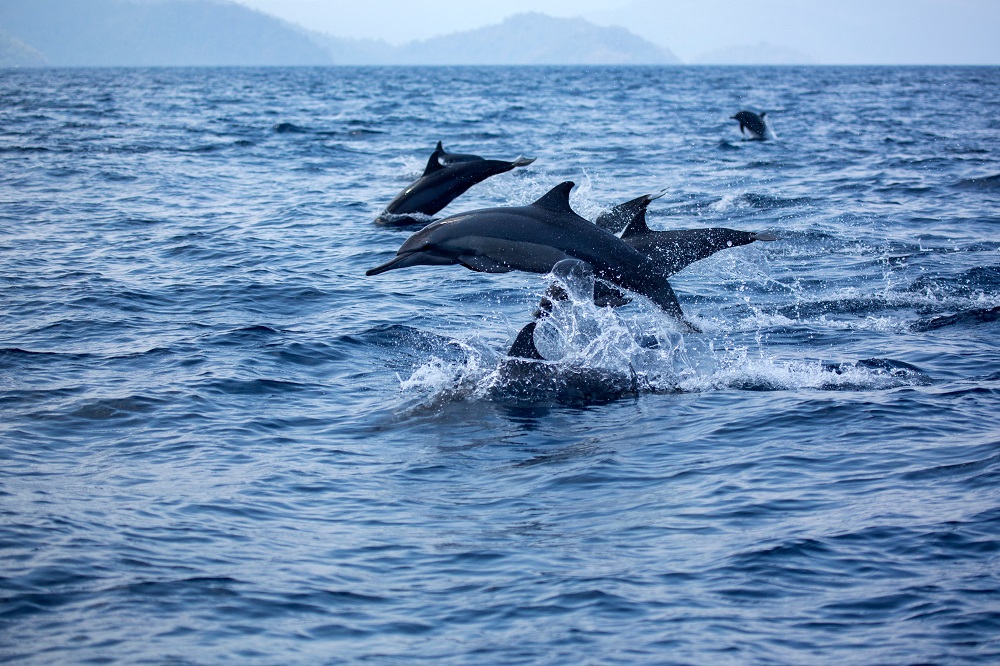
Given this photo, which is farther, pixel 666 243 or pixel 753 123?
pixel 753 123

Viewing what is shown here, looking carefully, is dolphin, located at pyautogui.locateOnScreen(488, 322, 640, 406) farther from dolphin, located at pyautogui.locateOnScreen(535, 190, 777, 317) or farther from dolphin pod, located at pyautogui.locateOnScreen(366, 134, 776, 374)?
dolphin, located at pyautogui.locateOnScreen(535, 190, 777, 317)

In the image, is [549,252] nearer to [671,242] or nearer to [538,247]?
[538,247]

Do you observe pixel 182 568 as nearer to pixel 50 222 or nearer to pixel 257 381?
pixel 257 381

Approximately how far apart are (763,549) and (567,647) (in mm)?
1690

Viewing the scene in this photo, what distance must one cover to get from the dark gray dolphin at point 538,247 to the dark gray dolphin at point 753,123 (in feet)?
83.0

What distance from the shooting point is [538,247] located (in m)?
10.2

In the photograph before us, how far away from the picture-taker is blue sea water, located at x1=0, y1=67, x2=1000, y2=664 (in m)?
5.94

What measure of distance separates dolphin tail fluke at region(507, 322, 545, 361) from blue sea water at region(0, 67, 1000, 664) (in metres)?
0.22

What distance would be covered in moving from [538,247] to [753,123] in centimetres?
2676

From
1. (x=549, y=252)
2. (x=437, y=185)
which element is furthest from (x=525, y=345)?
(x=437, y=185)

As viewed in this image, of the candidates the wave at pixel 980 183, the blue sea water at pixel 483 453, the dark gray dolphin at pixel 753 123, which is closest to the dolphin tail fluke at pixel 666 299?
the blue sea water at pixel 483 453

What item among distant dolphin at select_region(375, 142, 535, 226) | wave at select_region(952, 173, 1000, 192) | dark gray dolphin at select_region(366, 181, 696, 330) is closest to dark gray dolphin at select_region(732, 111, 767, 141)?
wave at select_region(952, 173, 1000, 192)

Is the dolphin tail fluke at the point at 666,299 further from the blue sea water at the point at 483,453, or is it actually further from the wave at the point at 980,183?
the wave at the point at 980,183

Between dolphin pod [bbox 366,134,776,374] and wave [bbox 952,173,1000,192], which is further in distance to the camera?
wave [bbox 952,173,1000,192]
